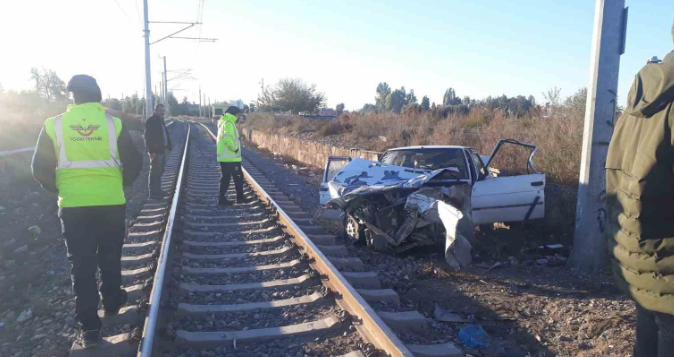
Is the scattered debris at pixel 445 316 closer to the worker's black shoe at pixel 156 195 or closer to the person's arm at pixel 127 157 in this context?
the person's arm at pixel 127 157

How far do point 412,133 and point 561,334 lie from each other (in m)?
13.3

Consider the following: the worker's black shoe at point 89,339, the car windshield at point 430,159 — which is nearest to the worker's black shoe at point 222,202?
the car windshield at point 430,159

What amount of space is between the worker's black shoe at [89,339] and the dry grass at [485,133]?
27.2ft

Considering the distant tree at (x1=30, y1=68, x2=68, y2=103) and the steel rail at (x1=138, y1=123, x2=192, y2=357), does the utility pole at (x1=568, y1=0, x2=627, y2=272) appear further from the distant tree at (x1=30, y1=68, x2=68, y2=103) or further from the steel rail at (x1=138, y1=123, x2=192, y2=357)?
the distant tree at (x1=30, y1=68, x2=68, y2=103)

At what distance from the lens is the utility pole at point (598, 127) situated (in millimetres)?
5406

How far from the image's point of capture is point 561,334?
4211mm

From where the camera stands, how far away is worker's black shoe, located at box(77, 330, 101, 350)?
3768 mm

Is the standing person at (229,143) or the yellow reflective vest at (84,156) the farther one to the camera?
the standing person at (229,143)

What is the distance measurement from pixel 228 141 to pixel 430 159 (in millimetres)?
3713

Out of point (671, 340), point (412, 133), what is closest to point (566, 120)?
point (412, 133)

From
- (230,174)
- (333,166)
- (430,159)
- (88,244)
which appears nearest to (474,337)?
(88,244)

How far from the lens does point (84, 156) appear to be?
380 cm

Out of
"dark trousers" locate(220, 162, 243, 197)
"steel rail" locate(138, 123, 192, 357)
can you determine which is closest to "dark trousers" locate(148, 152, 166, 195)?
"dark trousers" locate(220, 162, 243, 197)

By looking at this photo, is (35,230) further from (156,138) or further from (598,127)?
(598,127)
